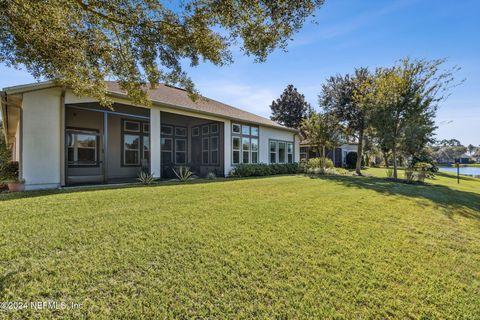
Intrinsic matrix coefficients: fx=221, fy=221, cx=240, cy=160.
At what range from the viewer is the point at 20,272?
2713 mm

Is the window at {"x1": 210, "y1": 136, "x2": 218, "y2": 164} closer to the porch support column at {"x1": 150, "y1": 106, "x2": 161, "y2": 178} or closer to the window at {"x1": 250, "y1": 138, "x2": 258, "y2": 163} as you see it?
the window at {"x1": 250, "y1": 138, "x2": 258, "y2": 163}

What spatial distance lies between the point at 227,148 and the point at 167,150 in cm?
407

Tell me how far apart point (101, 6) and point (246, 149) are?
10995 millimetres

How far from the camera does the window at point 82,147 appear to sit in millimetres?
10719

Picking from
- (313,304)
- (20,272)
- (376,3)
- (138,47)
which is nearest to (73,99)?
(138,47)

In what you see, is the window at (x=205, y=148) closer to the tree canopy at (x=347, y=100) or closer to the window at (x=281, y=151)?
the window at (x=281, y=151)

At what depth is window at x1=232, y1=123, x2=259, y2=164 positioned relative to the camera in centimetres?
1451

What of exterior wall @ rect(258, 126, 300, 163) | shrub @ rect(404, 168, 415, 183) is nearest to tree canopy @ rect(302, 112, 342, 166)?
exterior wall @ rect(258, 126, 300, 163)

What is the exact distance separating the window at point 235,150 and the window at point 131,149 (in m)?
5.83

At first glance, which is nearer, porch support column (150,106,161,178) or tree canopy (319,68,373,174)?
porch support column (150,106,161,178)

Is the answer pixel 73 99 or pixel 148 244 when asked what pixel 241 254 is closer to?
pixel 148 244

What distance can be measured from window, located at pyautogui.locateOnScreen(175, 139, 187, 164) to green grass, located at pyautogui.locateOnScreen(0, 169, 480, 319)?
937cm

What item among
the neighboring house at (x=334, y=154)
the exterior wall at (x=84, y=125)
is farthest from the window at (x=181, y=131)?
the neighboring house at (x=334, y=154)

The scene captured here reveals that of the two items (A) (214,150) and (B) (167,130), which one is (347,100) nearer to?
(A) (214,150)
